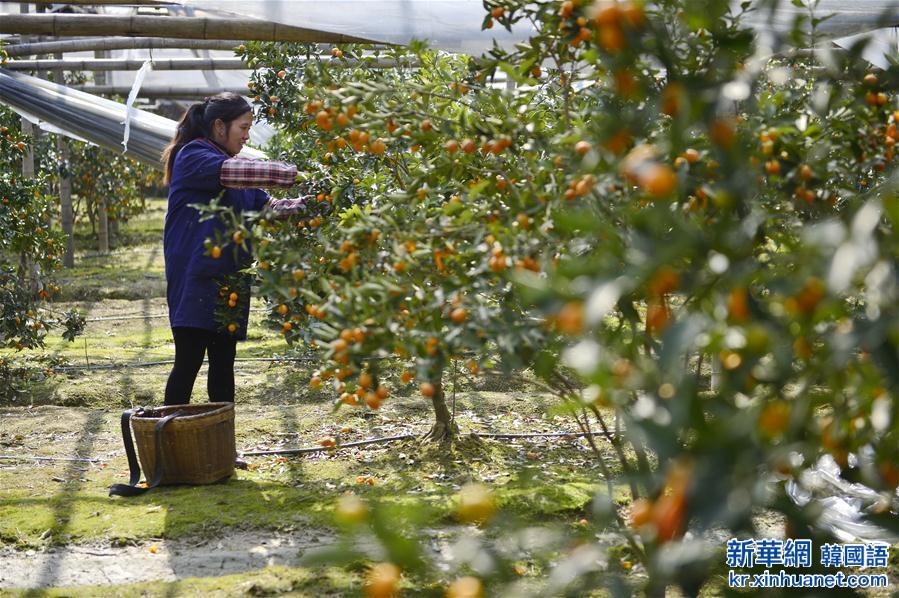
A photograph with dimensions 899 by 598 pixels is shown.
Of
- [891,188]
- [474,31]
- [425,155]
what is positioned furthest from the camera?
[474,31]

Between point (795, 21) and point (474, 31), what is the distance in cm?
247

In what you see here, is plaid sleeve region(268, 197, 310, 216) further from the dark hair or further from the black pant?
the black pant

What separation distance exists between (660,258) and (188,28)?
316 cm

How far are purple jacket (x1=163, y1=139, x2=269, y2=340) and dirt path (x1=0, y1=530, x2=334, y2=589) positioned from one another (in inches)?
37.4

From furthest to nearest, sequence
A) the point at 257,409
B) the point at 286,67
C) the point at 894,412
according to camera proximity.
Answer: the point at 286,67 → the point at 257,409 → the point at 894,412

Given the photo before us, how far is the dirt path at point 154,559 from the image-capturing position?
9.18 ft

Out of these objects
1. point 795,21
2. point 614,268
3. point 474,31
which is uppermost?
point 474,31

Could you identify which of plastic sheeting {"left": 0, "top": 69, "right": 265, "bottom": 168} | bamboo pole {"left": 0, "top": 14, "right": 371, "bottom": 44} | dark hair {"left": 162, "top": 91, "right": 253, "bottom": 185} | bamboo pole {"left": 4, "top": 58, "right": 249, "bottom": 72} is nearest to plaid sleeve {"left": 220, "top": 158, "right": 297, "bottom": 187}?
dark hair {"left": 162, "top": 91, "right": 253, "bottom": 185}

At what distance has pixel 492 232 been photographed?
5.77ft

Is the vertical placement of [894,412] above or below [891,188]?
below

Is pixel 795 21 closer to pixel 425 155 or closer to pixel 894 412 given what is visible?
pixel 894 412

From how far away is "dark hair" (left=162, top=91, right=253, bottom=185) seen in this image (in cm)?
381

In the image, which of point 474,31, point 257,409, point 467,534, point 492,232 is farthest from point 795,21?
point 257,409

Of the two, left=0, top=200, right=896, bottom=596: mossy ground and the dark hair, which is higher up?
the dark hair
